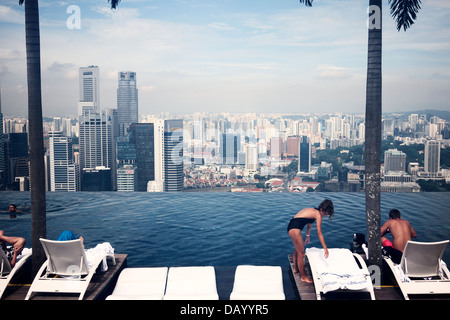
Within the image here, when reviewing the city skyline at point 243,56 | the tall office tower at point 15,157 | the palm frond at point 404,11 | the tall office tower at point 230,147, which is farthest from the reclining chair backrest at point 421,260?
the tall office tower at point 230,147

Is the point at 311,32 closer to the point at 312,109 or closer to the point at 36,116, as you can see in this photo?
the point at 312,109

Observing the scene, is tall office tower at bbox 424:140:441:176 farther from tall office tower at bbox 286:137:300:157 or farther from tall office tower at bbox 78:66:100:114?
tall office tower at bbox 78:66:100:114

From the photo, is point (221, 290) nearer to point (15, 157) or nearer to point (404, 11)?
point (404, 11)

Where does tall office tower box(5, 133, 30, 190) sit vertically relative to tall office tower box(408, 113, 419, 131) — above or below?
below

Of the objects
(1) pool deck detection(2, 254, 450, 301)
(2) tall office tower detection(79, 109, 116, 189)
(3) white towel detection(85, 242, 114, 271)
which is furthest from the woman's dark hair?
(2) tall office tower detection(79, 109, 116, 189)

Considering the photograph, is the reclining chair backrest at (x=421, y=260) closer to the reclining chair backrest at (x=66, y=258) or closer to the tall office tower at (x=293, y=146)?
the reclining chair backrest at (x=66, y=258)

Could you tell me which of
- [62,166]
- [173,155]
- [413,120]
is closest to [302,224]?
[413,120]

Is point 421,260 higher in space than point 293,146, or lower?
lower
